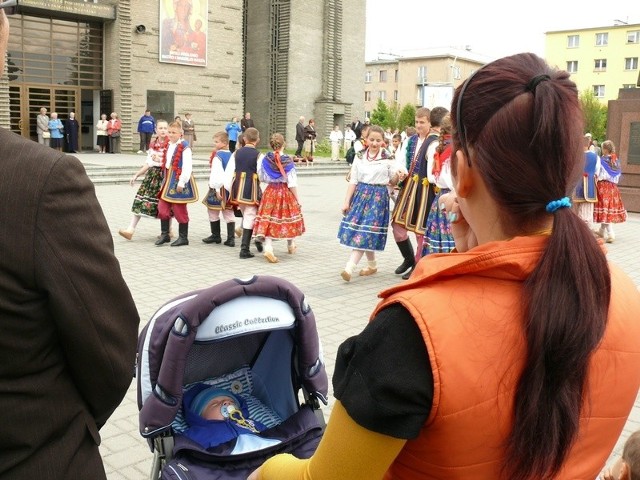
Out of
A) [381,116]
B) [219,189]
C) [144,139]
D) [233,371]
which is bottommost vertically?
[233,371]

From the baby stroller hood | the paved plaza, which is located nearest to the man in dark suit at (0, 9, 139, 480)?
the baby stroller hood

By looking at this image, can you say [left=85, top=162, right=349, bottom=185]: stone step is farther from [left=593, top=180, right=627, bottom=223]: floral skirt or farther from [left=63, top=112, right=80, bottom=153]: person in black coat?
[left=593, top=180, right=627, bottom=223]: floral skirt

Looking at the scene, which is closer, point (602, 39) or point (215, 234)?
point (215, 234)

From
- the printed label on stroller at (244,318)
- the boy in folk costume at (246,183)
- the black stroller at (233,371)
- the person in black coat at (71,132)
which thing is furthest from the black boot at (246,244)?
the person in black coat at (71,132)

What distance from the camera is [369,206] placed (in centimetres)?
880

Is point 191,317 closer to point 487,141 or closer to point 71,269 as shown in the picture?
point 71,269

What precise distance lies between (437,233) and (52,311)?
684 centimetres

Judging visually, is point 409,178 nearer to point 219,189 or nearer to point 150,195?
point 219,189

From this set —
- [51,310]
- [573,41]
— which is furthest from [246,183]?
[573,41]

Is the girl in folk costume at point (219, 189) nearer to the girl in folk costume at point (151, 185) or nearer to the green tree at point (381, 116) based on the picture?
the girl in folk costume at point (151, 185)

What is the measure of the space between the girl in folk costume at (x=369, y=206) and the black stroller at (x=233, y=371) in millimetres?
5647

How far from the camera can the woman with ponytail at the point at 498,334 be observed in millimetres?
1188

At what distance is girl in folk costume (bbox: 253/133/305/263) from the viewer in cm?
1013

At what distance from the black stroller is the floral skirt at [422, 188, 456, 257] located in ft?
16.6
